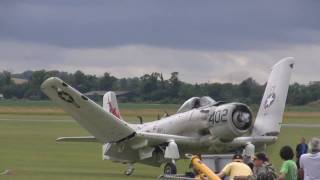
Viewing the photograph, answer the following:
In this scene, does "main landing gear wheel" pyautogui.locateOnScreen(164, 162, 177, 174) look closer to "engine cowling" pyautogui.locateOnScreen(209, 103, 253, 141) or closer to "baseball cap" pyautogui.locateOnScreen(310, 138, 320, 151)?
"engine cowling" pyautogui.locateOnScreen(209, 103, 253, 141)

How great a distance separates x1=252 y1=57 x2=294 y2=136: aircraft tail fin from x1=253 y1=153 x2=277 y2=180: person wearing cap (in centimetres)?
1376

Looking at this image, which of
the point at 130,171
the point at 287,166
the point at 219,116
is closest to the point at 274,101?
the point at 219,116

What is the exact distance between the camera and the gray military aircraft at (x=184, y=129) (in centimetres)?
2170

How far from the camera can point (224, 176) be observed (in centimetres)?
1120

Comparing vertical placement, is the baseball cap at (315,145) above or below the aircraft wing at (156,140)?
above

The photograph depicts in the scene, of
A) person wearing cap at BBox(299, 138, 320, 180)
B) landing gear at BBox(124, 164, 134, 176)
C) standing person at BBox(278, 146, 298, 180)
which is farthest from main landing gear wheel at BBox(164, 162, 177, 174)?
person wearing cap at BBox(299, 138, 320, 180)

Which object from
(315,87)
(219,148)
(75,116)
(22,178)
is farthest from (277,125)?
(315,87)

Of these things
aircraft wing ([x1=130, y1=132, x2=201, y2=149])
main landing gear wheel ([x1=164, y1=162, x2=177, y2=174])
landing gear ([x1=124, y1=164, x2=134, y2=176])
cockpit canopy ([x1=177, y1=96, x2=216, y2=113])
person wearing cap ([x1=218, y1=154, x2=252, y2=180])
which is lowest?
landing gear ([x1=124, y1=164, x2=134, y2=176])

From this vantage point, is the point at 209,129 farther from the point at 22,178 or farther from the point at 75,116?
the point at 22,178

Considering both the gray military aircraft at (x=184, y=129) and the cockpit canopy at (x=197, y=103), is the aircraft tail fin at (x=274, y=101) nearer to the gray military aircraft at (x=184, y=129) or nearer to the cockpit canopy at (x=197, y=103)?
the gray military aircraft at (x=184, y=129)

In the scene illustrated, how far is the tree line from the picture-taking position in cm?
8419

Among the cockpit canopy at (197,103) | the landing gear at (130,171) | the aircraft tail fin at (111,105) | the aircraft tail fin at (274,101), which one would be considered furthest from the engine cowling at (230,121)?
the aircraft tail fin at (111,105)

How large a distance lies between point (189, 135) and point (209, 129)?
817 mm

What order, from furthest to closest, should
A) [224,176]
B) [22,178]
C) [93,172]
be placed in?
[93,172] < [22,178] < [224,176]
